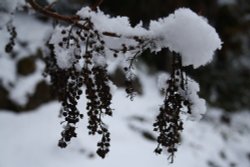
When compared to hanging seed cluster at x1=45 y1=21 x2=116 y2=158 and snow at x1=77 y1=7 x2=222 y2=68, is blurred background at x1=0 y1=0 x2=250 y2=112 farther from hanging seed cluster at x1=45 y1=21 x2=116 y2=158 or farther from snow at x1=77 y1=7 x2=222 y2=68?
snow at x1=77 y1=7 x2=222 y2=68

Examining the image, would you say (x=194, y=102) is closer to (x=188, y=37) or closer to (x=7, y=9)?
(x=188, y=37)

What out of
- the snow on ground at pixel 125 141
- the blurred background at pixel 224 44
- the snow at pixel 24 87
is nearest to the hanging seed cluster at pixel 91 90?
the snow on ground at pixel 125 141

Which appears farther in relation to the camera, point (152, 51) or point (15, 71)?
point (15, 71)

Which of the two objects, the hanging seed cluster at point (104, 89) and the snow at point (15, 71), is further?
the snow at point (15, 71)

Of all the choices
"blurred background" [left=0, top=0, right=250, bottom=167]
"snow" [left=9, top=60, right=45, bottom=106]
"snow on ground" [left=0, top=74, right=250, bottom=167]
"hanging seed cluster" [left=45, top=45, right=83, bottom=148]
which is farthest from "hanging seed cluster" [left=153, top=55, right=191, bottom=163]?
"snow" [left=9, top=60, right=45, bottom=106]

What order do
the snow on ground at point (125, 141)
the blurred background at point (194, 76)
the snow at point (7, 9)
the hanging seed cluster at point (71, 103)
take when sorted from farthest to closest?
the blurred background at point (194, 76) → the snow on ground at point (125, 141) → the snow at point (7, 9) → the hanging seed cluster at point (71, 103)

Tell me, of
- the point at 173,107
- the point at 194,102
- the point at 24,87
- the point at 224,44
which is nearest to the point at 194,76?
the point at 224,44

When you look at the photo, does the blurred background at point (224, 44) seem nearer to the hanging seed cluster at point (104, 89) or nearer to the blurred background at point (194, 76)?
the blurred background at point (194, 76)

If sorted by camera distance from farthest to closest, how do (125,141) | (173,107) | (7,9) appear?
1. (125,141)
2. (7,9)
3. (173,107)
